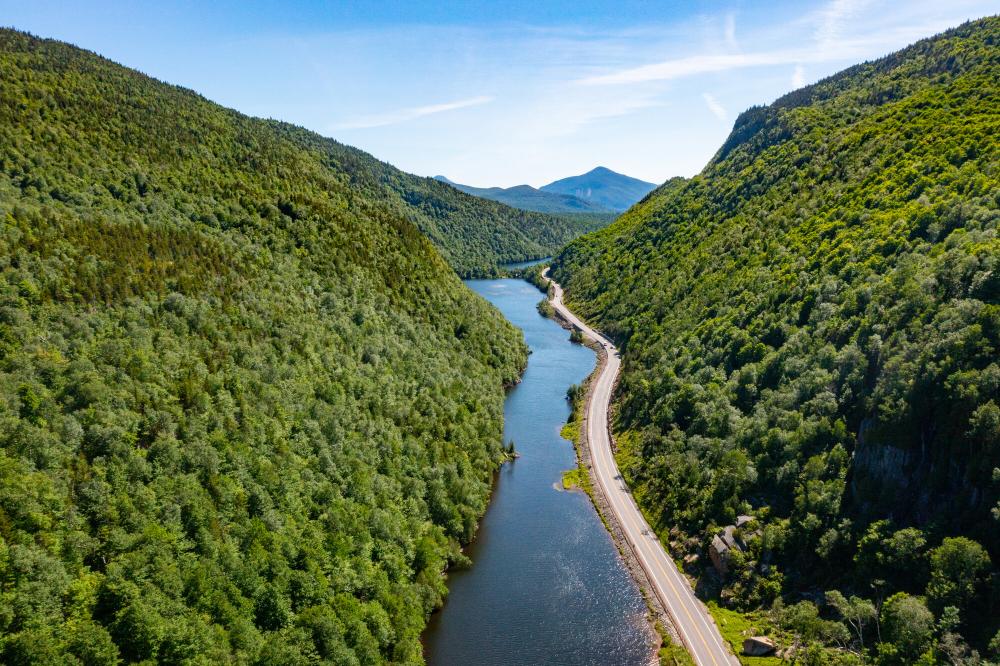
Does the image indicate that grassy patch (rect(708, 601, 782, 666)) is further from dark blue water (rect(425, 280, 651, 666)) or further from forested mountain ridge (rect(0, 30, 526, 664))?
forested mountain ridge (rect(0, 30, 526, 664))

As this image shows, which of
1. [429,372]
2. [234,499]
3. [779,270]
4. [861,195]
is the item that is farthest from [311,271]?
[861,195]

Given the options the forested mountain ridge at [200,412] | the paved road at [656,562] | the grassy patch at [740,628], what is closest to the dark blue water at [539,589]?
the paved road at [656,562]

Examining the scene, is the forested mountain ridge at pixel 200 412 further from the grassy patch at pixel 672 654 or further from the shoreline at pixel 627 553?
the grassy patch at pixel 672 654

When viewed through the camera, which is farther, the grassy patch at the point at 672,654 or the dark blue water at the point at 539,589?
the dark blue water at the point at 539,589

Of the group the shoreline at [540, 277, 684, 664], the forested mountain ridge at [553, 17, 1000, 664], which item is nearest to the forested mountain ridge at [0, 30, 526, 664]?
the shoreline at [540, 277, 684, 664]

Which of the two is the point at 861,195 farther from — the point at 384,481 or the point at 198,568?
the point at 198,568

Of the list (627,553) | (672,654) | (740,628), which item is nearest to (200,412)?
(672,654)
